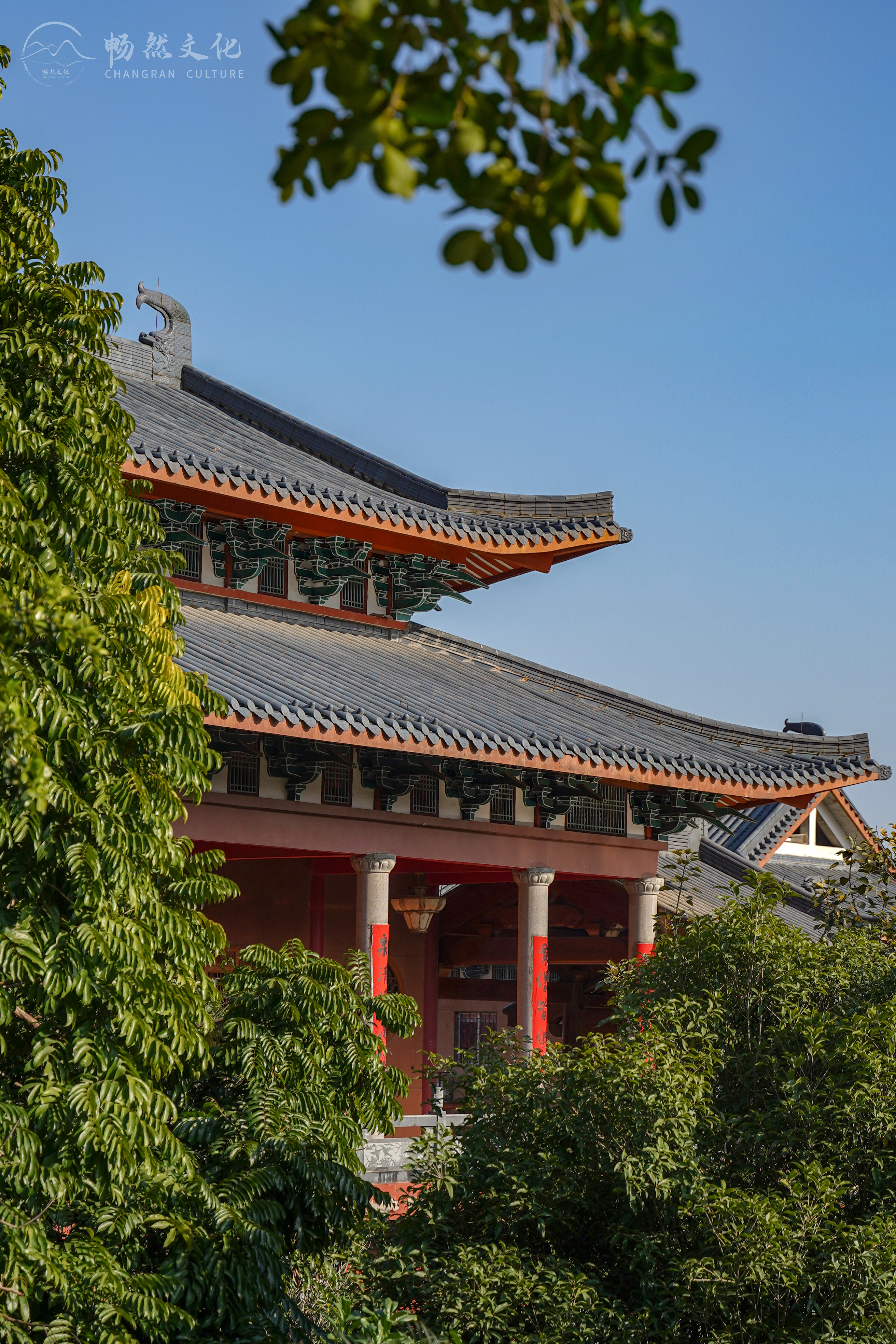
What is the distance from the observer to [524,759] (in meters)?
11.0

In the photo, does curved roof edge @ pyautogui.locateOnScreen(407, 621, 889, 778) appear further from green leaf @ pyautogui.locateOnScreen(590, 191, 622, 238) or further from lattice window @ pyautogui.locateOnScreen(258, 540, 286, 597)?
green leaf @ pyautogui.locateOnScreen(590, 191, 622, 238)

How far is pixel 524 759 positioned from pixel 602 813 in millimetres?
2725

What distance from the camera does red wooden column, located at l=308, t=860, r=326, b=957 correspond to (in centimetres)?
1384

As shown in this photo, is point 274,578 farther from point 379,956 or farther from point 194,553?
point 379,956

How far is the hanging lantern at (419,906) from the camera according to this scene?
15.0 meters

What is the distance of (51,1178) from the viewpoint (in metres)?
4.93

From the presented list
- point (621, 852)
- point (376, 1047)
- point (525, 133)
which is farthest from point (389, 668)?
point (525, 133)

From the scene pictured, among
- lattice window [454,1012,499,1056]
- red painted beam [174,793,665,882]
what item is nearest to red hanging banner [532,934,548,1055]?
red painted beam [174,793,665,882]

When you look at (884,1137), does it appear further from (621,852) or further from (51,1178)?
(621,852)

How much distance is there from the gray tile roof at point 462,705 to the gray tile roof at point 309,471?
1.31 meters

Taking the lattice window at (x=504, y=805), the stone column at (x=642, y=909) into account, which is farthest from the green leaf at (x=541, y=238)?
the stone column at (x=642, y=909)

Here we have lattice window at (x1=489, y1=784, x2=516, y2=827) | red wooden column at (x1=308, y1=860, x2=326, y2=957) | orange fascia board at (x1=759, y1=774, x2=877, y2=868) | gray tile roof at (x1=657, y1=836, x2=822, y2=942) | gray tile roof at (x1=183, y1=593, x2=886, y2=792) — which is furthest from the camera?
orange fascia board at (x1=759, y1=774, x2=877, y2=868)

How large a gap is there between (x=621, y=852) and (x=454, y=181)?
1163 centimetres

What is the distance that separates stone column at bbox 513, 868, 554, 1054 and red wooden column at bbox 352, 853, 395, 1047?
1384mm
